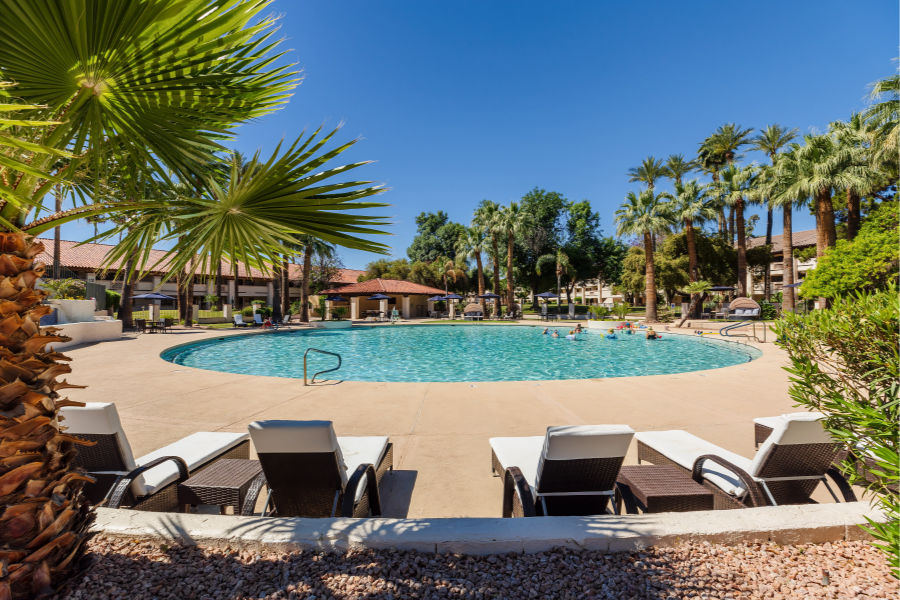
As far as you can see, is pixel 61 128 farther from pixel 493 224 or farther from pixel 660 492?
pixel 493 224

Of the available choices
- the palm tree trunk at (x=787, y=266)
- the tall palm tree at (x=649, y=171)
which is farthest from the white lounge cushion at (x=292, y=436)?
the tall palm tree at (x=649, y=171)

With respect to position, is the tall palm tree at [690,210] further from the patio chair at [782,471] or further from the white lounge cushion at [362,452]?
the white lounge cushion at [362,452]

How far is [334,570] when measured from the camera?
1976 mm

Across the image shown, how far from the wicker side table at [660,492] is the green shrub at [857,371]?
1.07 metres

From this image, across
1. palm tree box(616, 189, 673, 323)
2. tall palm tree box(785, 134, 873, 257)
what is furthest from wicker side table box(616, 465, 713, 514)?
palm tree box(616, 189, 673, 323)

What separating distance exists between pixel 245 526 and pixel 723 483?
3.39m

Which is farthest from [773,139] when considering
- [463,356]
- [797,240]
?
[463,356]

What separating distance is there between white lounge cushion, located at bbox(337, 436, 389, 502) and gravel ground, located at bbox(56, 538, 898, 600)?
1010mm

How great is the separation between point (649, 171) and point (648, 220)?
28.4 ft

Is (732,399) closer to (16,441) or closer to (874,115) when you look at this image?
(16,441)

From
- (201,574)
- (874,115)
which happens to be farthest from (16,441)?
(874,115)

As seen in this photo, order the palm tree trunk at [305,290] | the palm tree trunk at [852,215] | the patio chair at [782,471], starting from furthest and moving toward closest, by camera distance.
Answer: the palm tree trunk at [305,290] → the palm tree trunk at [852,215] → the patio chair at [782,471]

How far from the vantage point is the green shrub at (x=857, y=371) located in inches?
65.4

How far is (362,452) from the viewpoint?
3498mm
